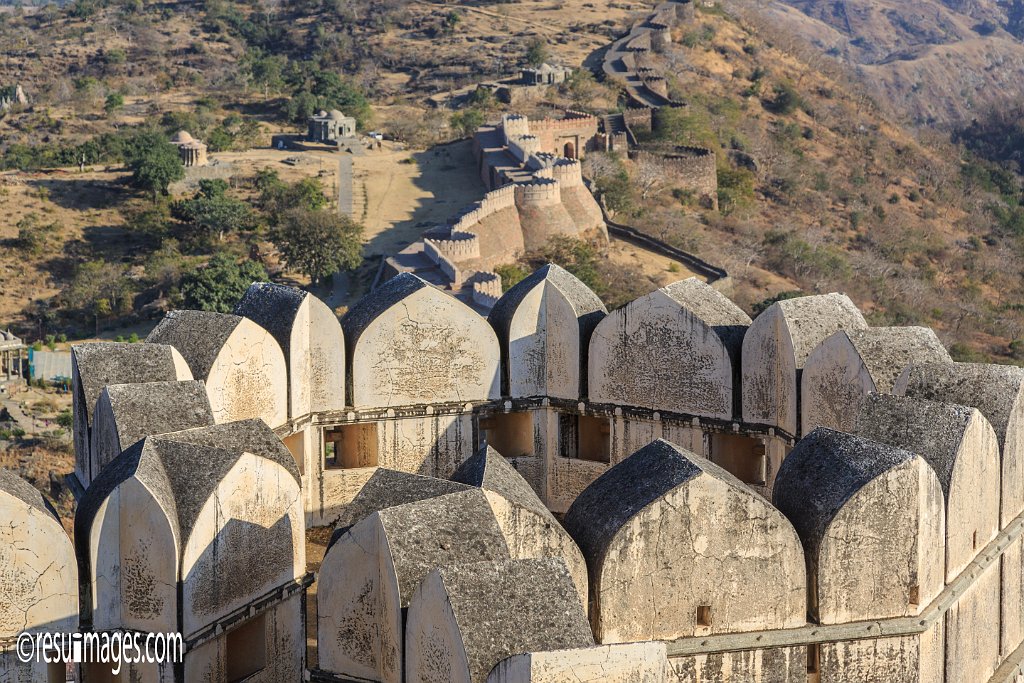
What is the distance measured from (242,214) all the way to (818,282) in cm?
1733

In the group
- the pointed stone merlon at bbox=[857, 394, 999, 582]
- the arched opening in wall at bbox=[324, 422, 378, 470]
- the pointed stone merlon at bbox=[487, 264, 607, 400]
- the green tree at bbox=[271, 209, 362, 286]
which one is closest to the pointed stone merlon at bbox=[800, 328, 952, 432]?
the pointed stone merlon at bbox=[857, 394, 999, 582]

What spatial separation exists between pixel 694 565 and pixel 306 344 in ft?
16.5

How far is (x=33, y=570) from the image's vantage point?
9.88 meters

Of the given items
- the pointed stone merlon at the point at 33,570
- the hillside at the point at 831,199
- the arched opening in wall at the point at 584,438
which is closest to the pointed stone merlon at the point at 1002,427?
the arched opening in wall at the point at 584,438

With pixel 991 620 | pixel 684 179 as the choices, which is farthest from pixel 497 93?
pixel 991 620

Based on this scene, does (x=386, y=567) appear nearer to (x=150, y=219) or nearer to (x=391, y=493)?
(x=391, y=493)

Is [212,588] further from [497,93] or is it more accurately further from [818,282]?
[497,93]

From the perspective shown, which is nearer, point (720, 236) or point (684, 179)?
point (720, 236)

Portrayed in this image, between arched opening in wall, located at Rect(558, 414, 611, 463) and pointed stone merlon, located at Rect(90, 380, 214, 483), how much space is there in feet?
12.5

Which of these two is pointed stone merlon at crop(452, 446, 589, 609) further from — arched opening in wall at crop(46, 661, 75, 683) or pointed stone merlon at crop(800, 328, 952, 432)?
pointed stone merlon at crop(800, 328, 952, 432)

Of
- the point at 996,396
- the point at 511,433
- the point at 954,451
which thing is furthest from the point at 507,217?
the point at 954,451

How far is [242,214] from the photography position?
157 ft

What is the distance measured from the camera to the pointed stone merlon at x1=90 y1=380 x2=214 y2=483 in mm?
11578

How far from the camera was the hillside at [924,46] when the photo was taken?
114 meters
